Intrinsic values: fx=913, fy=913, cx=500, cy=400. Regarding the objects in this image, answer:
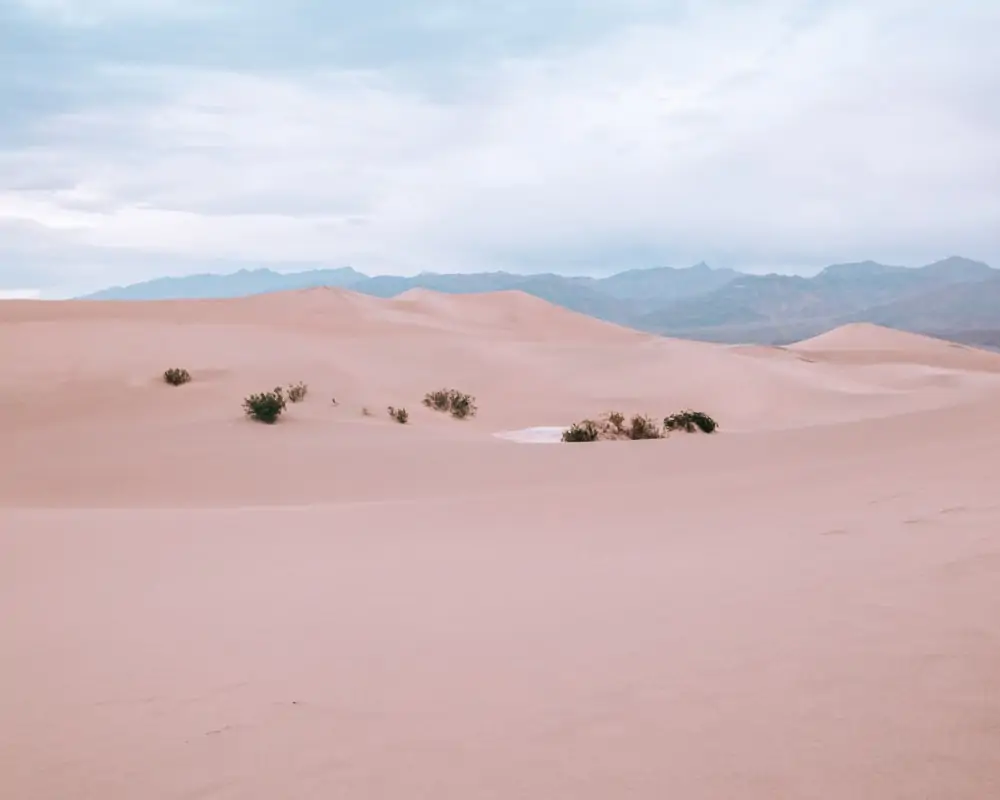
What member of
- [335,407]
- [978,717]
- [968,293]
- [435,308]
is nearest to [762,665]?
[978,717]

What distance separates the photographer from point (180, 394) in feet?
51.9

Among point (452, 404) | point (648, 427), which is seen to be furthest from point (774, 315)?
point (648, 427)

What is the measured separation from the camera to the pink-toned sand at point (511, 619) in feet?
8.98

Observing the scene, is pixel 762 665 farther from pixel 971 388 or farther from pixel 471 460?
pixel 971 388

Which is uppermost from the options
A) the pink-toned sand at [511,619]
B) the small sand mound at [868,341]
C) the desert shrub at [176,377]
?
the small sand mound at [868,341]

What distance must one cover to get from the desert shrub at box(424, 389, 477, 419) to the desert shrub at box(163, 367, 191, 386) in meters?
5.04

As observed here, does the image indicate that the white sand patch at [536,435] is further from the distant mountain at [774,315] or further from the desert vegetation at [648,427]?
the distant mountain at [774,315]

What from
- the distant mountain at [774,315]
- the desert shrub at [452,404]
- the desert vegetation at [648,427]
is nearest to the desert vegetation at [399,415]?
the desert shrub at [452,404]

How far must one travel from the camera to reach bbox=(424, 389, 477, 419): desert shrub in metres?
19.3

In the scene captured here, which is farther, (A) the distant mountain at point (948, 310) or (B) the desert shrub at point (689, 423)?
(A) the distant mountain at point (948, 310)

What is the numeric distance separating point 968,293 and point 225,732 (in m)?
189

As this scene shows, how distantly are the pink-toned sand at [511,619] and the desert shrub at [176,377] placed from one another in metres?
5.82

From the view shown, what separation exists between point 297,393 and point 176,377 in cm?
255

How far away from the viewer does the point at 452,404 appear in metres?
19.6
